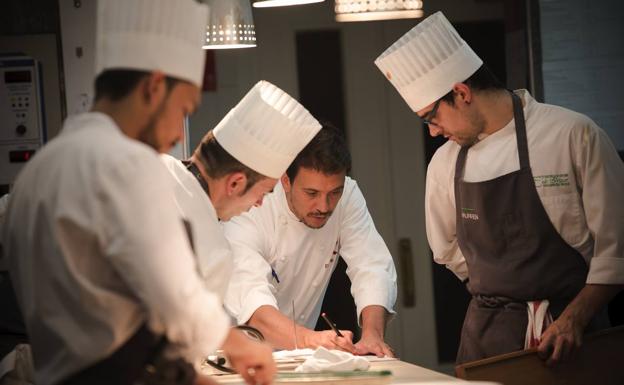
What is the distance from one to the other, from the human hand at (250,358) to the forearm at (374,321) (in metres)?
1.24

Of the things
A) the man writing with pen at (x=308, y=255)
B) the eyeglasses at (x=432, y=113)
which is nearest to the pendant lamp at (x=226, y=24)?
the man writing with pen at (x=308, y=255)

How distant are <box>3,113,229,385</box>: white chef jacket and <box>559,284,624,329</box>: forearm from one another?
4.84ft

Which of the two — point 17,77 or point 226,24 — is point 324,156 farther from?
point 17,77

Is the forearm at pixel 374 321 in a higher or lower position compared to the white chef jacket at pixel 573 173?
lower

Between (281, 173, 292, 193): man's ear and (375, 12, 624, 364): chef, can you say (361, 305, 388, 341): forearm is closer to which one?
(375, 12, 624, 364): chef

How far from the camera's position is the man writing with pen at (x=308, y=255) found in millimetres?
3436

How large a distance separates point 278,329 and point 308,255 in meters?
0.41

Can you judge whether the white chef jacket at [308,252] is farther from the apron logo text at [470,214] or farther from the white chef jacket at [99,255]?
the white chef jacket at [99,255]

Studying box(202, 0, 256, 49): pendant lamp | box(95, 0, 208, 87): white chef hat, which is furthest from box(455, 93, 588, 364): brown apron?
box(95, 0, 208, 87): white chef hat

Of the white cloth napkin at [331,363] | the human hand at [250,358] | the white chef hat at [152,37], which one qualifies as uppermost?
the white chef hat at [152,37]

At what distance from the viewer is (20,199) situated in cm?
191

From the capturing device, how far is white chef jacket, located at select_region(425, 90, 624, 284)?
3.05 m

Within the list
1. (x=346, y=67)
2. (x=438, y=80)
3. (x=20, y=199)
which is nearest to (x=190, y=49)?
(x=20, y=199)

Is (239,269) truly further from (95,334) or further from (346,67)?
(346,67)
